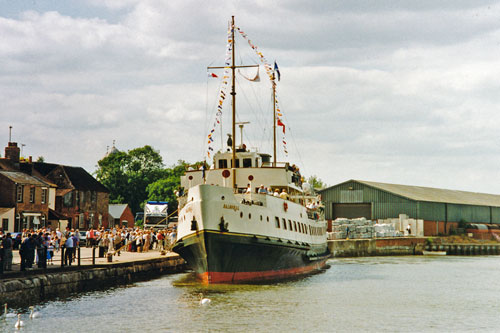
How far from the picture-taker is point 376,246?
73.7 meters

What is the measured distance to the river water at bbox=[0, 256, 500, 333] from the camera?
77.1 feet

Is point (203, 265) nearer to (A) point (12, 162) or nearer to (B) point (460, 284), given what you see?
(B) point (460, 284)

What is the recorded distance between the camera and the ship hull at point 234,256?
3200 centimetres

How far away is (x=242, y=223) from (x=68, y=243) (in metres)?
8.75

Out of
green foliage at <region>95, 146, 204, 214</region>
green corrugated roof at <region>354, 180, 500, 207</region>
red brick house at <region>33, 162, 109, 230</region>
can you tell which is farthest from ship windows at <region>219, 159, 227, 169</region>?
green foliage at <region>95, 146, 204, 214</region>

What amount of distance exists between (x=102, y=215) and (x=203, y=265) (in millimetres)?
58391

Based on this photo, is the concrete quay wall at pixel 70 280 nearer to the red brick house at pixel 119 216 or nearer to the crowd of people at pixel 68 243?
the crowd of people at pixel 68 243

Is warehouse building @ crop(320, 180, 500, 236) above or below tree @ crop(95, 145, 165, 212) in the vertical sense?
below

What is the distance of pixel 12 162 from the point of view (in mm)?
67438

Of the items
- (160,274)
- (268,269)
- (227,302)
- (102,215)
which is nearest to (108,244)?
(160,274)

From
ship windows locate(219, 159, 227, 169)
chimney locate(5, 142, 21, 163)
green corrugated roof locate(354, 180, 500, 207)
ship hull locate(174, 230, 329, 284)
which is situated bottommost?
ship hull locate(174, 230, 329, 284)

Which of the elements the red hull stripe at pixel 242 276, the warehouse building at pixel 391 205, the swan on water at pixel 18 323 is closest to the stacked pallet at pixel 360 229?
the warehouse building at pixel 391 205

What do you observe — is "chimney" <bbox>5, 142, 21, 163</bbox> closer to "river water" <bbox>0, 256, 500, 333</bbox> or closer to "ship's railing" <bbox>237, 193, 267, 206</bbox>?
"river water" <bbox>0, 256, 500, 333</bbox>

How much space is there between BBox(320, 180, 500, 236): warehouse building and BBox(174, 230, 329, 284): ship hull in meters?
46.1
